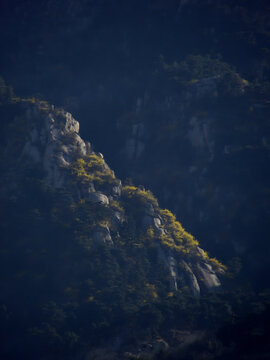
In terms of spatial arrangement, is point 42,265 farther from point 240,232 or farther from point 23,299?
point 240,232

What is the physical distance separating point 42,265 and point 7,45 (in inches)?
2220

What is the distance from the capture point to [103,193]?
219 feet

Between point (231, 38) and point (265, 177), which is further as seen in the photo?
point (231, 38)

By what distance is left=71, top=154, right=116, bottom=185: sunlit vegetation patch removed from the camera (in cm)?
6644

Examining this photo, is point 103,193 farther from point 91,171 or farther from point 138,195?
point 138,195

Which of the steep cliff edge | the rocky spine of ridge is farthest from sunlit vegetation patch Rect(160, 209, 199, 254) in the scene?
the steep cliff edge

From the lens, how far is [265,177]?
73.6 meters

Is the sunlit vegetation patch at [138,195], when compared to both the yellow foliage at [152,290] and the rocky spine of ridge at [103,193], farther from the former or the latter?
the yellow foliage at [152,290]

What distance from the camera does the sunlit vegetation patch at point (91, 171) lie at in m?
66.4

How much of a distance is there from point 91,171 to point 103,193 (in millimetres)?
4505

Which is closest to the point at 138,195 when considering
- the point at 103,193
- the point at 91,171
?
the point at 103,193

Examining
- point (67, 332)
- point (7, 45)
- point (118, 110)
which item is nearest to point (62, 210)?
point (67, 332)

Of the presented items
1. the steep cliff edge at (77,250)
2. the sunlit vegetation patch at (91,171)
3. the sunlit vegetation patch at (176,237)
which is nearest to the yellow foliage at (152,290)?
the steep cliff edge at (77,250)

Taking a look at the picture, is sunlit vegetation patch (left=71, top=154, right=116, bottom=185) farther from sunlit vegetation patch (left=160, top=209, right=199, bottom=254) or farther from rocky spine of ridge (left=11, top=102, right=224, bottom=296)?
sunlit vegetation patch (left=160, top=209, right=199, bottom=254)
